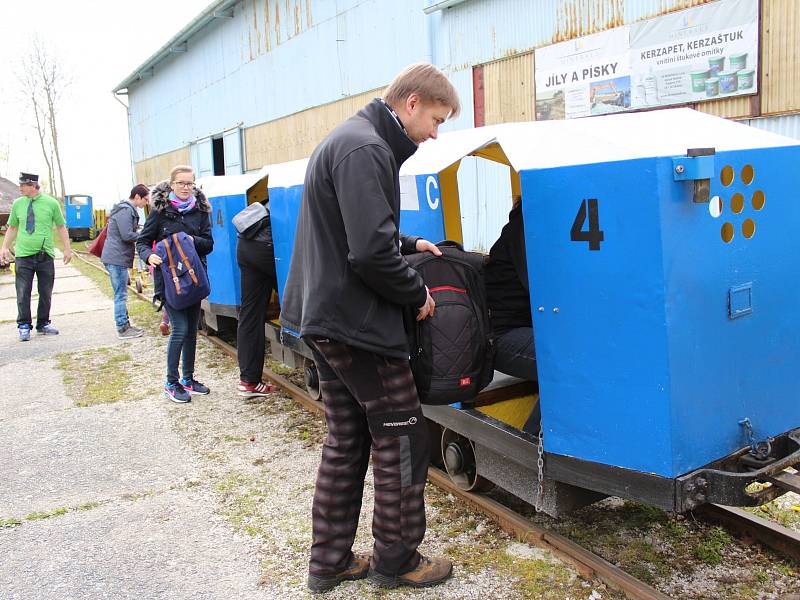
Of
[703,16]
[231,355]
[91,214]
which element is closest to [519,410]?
[231,355]

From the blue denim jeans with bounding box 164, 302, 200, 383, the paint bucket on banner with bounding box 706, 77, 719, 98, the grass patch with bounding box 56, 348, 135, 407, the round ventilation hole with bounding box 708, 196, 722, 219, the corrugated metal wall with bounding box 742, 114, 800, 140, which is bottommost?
the grass patch with bounding box 56, 348, 135, 407

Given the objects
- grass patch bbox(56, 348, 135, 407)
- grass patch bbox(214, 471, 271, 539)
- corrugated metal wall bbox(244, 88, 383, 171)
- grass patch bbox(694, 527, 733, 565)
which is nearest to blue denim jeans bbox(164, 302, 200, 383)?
grass patch bbox(56, 348, 135, 407)

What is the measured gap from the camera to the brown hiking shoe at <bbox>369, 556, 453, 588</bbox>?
134 inches

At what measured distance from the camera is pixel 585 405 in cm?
319

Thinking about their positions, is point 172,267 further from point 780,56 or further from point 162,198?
point 780,56

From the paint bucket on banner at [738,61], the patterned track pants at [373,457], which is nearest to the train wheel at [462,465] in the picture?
the patterned track pants at [373,457]

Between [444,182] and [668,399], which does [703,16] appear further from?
[668,399]

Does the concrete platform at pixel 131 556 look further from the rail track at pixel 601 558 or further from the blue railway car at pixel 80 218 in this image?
the blue railway car at pixel 80 218

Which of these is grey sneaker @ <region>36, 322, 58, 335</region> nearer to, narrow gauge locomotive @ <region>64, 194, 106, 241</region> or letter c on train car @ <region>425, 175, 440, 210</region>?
letter c on train car @ <region>425, 175, 440, 210</region>

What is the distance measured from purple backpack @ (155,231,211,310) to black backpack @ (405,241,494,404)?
3340 mm

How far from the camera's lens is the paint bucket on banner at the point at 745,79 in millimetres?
8469

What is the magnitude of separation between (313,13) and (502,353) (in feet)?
52.2

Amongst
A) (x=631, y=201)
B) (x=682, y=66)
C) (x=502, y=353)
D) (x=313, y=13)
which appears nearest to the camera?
(x=631, y=201)

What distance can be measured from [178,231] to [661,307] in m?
4.84
